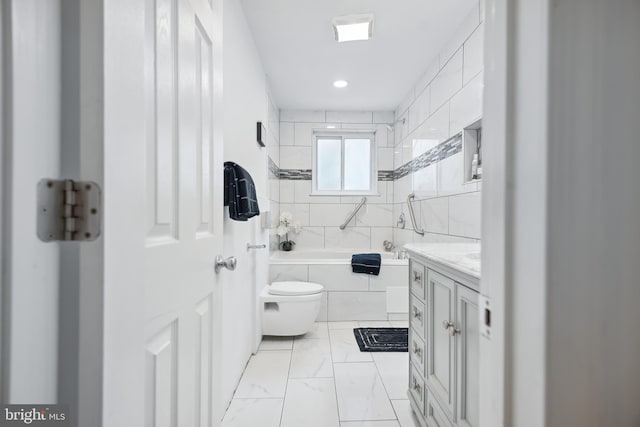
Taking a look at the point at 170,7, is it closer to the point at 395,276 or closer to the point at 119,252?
the point at 119,252

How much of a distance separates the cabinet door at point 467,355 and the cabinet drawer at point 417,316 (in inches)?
14.5

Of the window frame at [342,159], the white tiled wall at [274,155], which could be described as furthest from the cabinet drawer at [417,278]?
the window frame at [342,159]

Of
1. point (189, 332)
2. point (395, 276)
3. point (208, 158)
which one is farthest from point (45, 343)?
point (395, 276)

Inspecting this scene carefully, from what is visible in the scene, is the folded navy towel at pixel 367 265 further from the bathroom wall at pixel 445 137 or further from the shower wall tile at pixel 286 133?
the shower wall tile at pixel 286 133

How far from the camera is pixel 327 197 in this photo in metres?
4.09

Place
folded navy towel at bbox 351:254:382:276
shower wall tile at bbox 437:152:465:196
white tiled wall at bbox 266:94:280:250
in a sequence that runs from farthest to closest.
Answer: white tiled wall at bbox 266:94:280:250, folded navy towel at bbox 351:254:382:276, shower wall tile at bbox 437:152:465:196

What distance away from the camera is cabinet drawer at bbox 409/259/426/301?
144 centimetres

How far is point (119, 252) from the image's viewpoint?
52cm

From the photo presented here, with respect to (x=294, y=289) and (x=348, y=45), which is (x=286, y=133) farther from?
(x=294, y=289)

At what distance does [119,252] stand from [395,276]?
9.16 ft

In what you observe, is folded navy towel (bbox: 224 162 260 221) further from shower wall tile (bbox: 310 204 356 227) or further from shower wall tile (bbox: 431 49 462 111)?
shower wall tile (bbox: 310 204 356 227)

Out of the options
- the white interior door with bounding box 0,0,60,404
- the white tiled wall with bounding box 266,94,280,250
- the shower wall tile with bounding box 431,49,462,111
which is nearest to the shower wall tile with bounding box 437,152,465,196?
the shower wall tile with bounding box 431,49,462,111

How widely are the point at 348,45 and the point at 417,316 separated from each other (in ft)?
6.90

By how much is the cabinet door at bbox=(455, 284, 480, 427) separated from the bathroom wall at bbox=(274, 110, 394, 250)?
3005 millimetres
